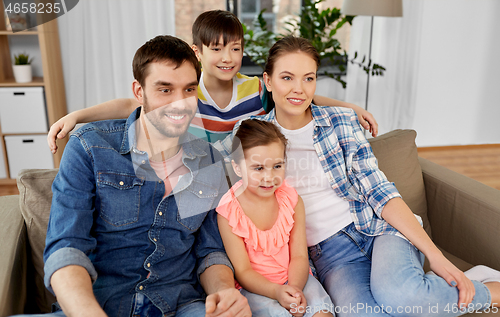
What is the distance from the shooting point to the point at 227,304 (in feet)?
3.26

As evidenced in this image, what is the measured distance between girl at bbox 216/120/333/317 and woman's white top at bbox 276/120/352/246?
12 cm

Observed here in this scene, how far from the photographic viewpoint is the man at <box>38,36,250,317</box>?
1053 mm

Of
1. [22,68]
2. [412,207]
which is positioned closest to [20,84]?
[22,68]

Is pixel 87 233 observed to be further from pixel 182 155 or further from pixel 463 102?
pixel 463 102

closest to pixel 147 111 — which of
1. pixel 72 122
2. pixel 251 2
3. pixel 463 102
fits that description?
pixel 72 122

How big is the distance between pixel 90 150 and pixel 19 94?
2.12m

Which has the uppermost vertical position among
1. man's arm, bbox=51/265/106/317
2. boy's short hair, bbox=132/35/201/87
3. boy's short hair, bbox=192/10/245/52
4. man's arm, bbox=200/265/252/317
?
boy's short hair, bbox=192/10/245/52

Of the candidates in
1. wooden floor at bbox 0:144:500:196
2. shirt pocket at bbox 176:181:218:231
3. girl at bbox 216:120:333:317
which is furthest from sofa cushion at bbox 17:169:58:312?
wooden floor at bbox 0:144:500:196

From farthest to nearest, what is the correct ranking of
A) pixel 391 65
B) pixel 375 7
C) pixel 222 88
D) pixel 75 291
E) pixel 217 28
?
pixel 391 65, pixel 375 7, pixel 222 88, pixel 217 28, pixel 75 291

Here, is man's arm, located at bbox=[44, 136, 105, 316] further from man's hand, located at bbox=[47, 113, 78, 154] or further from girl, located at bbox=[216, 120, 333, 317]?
girl, located at bbox=[216, 120, 333, 317]

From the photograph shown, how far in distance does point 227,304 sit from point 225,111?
0.84m

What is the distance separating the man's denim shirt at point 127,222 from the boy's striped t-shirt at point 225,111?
0.35 metres

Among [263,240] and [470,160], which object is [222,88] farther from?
[470,160]

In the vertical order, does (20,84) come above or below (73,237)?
above
